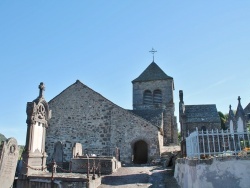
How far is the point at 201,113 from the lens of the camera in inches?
1051

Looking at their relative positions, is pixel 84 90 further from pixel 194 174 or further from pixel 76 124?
pixel 194 174

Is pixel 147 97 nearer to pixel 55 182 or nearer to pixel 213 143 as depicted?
pixel 55 182

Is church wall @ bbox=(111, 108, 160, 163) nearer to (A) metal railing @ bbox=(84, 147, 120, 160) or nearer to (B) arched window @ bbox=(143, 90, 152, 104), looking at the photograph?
(A) metal railing @ bbox=(84, 147, 120, 160)

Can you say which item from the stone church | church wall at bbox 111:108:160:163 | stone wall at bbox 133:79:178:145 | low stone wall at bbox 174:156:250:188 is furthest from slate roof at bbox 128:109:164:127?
low stone wall at bbox 174:156:250:188

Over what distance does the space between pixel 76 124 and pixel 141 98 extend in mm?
11188

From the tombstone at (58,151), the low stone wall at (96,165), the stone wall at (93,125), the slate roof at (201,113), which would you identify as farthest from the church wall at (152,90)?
the low stone wall at (96,165)

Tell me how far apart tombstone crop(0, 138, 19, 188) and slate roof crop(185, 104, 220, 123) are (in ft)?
64.8

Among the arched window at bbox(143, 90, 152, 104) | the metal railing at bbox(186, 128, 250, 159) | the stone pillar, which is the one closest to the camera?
the metal railing at bbox(186, 128, 250, 159)

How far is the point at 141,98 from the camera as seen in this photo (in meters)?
30.8

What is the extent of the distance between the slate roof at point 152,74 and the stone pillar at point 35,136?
67.4 feet

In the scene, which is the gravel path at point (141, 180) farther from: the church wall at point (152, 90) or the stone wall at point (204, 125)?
the church wall at point (152, 90)

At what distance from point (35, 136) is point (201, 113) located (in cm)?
1982

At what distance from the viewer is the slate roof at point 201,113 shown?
84.0 feet

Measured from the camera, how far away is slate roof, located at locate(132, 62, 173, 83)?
102ft
